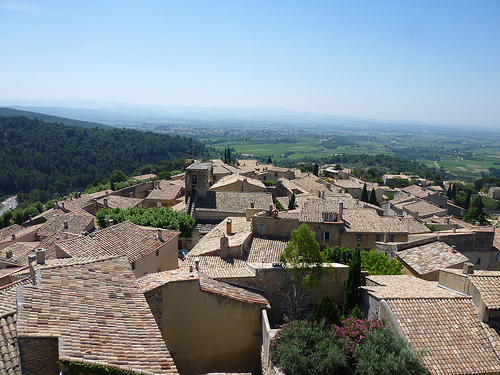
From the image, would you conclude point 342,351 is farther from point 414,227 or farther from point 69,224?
point 69,224

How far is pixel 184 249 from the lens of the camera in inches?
1155

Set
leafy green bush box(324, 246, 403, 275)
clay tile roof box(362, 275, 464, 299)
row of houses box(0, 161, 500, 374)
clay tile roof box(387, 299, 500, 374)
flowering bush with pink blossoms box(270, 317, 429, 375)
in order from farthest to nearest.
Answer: leafy green bush box(324, 246, 403, 275), clay tile roof box(362, 275, 464, 299), clay tile roof box(387, 299, 500, 374), flowering bush with pink blossoms box(270, 317, 429, 375), row of houses box(0, 161, 500, 374)

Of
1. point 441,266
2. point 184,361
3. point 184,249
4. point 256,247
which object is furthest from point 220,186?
point 184,361

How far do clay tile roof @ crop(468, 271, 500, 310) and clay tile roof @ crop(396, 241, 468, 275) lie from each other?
518 centimetres

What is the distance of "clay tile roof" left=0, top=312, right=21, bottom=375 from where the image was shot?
21.7ft

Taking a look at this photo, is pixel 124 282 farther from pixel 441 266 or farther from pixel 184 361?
pixel 441 266

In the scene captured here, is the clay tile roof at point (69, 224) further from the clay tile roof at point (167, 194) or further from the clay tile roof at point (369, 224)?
the clay tile roof at point (369, 224)

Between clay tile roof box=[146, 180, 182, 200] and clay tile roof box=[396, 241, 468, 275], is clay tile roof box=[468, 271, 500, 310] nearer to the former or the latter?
clay tile roof box=[396, 241, 468, 275]

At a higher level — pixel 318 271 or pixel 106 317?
pixel 106 317

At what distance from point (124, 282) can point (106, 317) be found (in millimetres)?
2404

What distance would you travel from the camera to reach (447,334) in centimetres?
1220

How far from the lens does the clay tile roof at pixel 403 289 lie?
13.7 meters

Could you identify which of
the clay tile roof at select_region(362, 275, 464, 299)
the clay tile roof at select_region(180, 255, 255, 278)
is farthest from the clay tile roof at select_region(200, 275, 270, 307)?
the clay tile roof at select_region(362, 275, 464, 299)

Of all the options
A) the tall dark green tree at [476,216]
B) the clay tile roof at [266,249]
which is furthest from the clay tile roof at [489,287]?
the tall dark green tree at [476,216]
